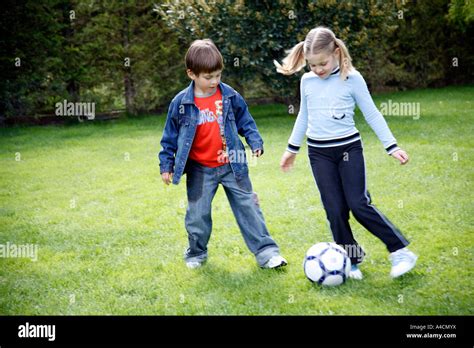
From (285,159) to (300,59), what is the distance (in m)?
0.78

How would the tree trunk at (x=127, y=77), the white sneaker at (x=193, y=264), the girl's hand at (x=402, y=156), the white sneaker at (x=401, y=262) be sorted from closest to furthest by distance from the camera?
the girl's hand at (x=402, y=156) → the white sneaker at (x=401, y=262) → the white sneaker at (x=193, y=264) → the tree trunk at (x=127, y=77)

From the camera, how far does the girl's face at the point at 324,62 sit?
12.4 feet

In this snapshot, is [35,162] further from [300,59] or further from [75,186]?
[300,59]

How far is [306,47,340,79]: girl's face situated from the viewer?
3777mm

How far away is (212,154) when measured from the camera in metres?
4.29

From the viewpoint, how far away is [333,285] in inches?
153

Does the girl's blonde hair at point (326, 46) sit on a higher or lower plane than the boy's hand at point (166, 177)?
higher

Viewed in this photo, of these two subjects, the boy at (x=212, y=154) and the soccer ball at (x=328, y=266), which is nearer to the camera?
the soccer ball at (x=328, y=266)

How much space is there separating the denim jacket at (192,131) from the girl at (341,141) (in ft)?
1.77

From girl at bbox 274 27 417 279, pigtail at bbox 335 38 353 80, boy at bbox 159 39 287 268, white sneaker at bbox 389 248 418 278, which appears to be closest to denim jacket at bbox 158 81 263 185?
boy at bbox 159 39 287 268

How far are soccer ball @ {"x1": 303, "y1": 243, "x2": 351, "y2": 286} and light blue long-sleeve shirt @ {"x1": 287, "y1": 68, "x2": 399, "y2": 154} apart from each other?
2.55ft

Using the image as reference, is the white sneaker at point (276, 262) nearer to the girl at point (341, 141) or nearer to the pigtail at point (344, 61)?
the girl at point (341, 141)

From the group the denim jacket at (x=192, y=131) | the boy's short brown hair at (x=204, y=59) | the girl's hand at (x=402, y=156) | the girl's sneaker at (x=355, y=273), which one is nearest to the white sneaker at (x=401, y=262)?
the girl's sneaker at (x=355, y=273)

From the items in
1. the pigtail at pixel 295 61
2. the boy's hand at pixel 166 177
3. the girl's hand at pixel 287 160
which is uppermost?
the pigtail at pixel 295 61
